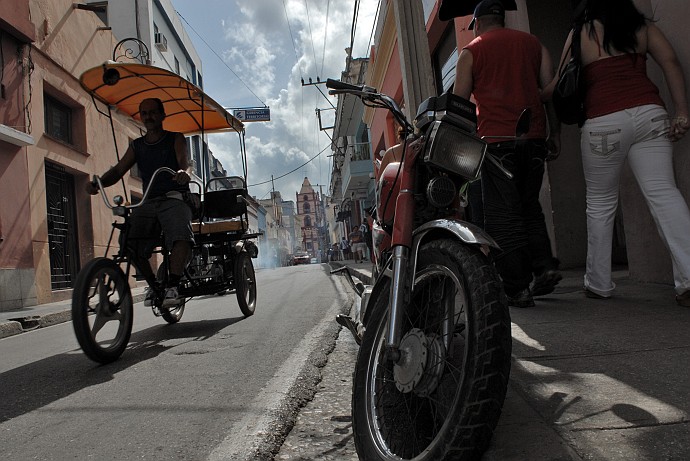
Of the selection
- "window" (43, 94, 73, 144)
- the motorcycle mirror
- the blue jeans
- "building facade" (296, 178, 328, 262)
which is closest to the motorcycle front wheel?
the motorcycle mirror

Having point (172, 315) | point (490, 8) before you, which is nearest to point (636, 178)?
point (490, 8)

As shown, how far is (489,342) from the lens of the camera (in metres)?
1.22

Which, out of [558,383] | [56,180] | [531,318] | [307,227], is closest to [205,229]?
[531,318]

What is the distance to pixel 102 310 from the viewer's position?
3.41m

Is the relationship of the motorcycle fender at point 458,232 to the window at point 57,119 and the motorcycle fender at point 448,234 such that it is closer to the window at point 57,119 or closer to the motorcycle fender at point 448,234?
the motorcycle fender at point 448,234

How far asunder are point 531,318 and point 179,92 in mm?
4374

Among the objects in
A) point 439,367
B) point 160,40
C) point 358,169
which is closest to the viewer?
point 439,367

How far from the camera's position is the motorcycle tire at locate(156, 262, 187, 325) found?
13.7 ft

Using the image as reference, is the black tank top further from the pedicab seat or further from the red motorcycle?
the red motorcycle

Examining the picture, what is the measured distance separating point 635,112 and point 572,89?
1.20 ft

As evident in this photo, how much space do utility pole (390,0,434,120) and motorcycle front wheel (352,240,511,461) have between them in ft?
12.8

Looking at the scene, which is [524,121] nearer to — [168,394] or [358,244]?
[168,394]

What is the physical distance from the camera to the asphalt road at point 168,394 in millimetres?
1896

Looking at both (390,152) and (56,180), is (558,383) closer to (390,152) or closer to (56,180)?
(390,152)
